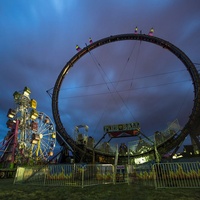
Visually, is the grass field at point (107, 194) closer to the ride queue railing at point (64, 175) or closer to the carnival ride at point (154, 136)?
the ride queue railing at point (64, 175)

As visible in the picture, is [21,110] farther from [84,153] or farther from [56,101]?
[84,153]

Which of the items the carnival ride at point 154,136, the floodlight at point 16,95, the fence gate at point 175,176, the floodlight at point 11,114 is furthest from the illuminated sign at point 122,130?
the floodlight at point 16,95

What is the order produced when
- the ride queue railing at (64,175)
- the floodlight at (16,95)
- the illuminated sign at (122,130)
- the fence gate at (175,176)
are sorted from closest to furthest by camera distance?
the fence gate at (175,176) < the ride queue railing at (64,175) < the illuminated sign at (122,130) < the floodlight at (16,95)

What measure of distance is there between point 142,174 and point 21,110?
113 feet

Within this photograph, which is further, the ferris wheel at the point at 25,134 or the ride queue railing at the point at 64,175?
the ferris wheel at the point at 25,134

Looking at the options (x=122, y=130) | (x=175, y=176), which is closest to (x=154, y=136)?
(x=122, y=130)

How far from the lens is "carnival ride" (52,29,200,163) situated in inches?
1037

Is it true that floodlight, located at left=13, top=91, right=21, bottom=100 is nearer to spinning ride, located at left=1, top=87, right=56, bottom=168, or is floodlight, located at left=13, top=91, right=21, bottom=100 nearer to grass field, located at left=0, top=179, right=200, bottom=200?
spinning ride, located at left=1, top=87, right=56, bottom=168

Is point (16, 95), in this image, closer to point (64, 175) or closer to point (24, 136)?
point (24, 136)

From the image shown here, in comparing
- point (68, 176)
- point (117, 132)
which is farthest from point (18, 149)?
point (68, 176)

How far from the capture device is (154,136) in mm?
28656

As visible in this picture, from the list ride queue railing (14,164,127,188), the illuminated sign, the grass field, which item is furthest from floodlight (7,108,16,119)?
the grass field

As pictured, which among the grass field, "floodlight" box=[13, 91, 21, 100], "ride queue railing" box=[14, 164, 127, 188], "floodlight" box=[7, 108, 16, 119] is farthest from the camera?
"floodlight" box=[13, 91, 21, 100]

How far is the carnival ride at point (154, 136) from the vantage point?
86.4ft
